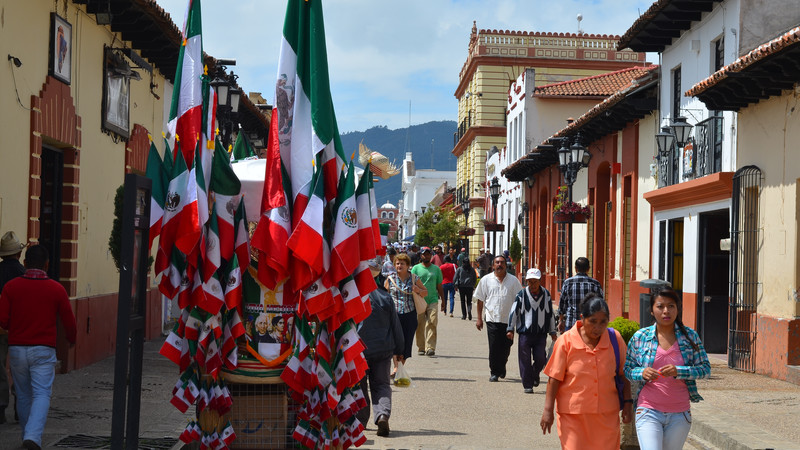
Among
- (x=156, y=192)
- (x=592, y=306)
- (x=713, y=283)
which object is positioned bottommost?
(x=713, y=283)

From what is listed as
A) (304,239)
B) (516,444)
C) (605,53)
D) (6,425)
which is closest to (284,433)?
(304,239)

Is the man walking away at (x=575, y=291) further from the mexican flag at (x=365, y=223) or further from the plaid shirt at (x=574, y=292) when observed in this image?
the mexican flag at (x=365, y=223)

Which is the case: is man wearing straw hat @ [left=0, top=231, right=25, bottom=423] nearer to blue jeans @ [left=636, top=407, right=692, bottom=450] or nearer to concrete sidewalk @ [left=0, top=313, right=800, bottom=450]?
concrete sidewalk @ [left=0, top=313, right=800, bottom=450]

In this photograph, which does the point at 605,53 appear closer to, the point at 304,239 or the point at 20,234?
the point at 20,234

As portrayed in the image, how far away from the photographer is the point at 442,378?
47.2 feet

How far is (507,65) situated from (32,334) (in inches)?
1791

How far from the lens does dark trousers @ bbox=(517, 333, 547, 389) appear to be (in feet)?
42.9

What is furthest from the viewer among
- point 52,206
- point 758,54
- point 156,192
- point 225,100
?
point 225,100

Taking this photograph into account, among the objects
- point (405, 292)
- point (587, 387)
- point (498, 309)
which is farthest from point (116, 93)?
point (587, 387)

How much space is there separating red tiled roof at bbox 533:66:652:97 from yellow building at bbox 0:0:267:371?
23147 mm

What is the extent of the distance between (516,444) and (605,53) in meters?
43.9

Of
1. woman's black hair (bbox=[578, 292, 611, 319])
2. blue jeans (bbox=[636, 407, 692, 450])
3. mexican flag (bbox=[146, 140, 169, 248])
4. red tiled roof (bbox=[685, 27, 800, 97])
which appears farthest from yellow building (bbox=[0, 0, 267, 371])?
red tiled roof (bbox=[685, 27, 800, 97])

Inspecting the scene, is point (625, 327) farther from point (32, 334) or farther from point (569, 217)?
point (569, 217)

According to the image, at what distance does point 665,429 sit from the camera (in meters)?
6.66
